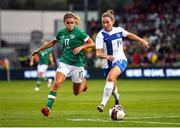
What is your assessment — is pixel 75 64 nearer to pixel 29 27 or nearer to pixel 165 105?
pixel 165 105

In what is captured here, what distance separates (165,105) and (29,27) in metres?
39.9

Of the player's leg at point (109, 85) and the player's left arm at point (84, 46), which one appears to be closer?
the player's leg at point (109, 85)

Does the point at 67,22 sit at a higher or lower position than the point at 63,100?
higher

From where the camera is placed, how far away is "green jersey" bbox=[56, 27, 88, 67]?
19953 millimetres

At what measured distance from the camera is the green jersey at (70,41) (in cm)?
1995

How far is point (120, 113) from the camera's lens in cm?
1820

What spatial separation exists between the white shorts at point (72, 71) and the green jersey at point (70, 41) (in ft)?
0.38

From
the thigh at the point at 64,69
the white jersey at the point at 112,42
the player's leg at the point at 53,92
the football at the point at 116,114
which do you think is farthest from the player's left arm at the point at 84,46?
the football at the point at 116,114

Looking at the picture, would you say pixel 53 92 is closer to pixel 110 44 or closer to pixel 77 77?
pixel 77 77

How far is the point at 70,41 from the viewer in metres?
20.0

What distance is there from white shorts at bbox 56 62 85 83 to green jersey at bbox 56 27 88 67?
0.38 ft

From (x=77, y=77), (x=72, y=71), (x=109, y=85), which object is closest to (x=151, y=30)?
(x=77, y=77)

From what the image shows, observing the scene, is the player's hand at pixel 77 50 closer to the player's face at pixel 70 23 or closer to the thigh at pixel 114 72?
the player's face at pixel 70 23

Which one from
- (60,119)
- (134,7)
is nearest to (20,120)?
(60,119)
